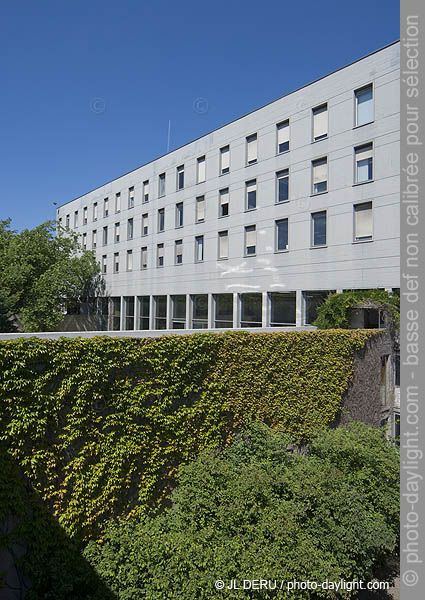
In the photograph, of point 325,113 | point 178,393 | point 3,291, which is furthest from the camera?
point 3,291

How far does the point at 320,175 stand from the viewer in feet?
66.8

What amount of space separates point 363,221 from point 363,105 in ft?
18.8

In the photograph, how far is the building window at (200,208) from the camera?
26.9 m

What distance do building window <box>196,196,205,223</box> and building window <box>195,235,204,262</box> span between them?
4.16ft

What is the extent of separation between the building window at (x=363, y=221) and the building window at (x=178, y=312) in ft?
44.1

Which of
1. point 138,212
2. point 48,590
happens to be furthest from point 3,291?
point 48,590

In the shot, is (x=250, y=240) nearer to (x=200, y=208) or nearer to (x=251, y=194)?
(x=251, y=194)

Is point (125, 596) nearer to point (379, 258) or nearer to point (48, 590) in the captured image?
point (48, 590)

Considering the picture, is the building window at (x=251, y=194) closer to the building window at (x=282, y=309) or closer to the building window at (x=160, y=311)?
the building window at (x=282, y=309)

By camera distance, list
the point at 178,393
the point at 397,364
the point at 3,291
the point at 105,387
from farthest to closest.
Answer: the point at 3,291
the point at 397,364
the point at 178,393
the point at 105,387

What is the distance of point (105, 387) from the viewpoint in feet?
27.8

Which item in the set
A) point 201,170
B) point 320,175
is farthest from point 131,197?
point 320,175

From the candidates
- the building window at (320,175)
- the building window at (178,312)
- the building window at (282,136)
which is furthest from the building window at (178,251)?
the building window at (320,175)

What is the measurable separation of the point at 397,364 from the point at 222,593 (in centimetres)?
1337
